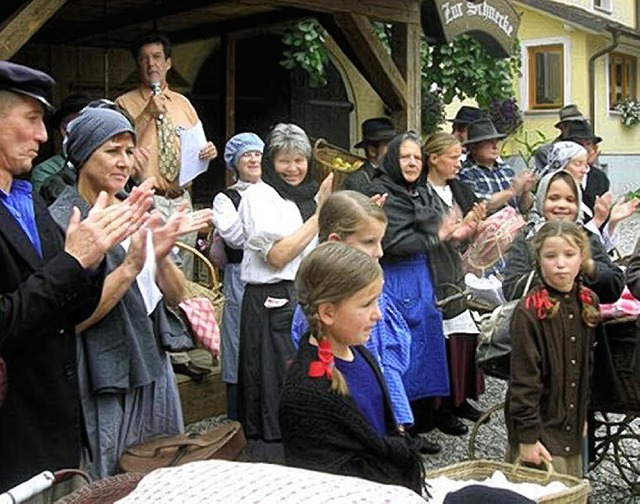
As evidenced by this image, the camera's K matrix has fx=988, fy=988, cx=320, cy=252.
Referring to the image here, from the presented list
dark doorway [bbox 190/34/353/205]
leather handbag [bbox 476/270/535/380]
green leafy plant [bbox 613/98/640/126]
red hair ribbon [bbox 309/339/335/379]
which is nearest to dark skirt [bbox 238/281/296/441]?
leather handbag [bbox 476/270/535/380]

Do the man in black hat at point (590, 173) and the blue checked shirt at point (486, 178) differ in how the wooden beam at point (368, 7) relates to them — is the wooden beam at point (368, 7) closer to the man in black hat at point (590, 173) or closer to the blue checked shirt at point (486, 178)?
the blue checked shirt at point (486, 178)

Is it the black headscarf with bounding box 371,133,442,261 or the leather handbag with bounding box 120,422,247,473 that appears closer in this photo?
the leather handbag with bounding box 120,422,247,473

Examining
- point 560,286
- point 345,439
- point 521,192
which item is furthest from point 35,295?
point 521,192

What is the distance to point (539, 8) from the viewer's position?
22.5 m

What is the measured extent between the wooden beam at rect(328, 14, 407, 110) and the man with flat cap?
498cm

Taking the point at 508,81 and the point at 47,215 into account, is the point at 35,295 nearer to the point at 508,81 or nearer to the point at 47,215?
the point at 47,215

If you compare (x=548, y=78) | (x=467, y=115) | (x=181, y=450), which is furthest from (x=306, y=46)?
(x=548, y=78)

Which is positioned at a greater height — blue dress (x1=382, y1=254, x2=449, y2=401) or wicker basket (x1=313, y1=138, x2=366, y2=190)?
wicker basket (x1=313, y1=138, x2=366, y2=190)

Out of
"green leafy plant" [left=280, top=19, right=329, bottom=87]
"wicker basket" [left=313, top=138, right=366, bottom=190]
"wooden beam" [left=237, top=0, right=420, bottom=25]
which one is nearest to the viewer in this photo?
"wicker basket" [left=313, top=138, right=366, bottom=190]

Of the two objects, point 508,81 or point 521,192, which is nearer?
point 521,192

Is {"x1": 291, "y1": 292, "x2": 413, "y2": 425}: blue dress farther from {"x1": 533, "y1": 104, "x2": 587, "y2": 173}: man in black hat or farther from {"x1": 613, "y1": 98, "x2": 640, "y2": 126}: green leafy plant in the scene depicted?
{"x1": 613, "y1": 98, "x2": 640, "y2": 126}: green leafy plant

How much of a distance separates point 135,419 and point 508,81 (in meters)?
8.37

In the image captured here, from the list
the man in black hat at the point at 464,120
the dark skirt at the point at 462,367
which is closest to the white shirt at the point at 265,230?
the dark skirt at the point at 462,367

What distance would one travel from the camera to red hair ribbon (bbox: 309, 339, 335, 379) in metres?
2.70
